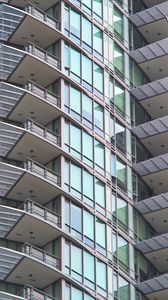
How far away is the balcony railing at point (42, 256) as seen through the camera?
225 ft

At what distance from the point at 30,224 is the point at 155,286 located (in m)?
9.12

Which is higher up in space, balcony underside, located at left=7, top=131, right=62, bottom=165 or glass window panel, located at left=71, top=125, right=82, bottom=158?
glass window panel, located at left=71, top=125, right=82, bottom=158

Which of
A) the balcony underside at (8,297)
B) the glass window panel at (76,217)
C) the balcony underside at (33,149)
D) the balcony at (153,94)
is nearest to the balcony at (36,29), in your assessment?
the balcony underside at (33,149)

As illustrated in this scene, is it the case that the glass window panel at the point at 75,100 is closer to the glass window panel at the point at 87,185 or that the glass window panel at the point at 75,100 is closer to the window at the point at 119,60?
the glass window panel at the point at 87,185

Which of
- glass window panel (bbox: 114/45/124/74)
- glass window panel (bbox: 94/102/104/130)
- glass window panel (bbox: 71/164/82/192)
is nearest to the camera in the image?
glass window panel (bbox: 71/164/82/192)

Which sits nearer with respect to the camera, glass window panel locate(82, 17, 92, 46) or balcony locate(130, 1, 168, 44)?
glass window panel locate(82, 17, 92, 46)

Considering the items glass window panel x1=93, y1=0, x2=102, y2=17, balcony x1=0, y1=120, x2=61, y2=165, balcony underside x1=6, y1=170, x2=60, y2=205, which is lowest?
balcony underside x1=6, y1=170, x2=60, y2=205

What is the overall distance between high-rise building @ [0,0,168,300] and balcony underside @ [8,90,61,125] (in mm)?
70

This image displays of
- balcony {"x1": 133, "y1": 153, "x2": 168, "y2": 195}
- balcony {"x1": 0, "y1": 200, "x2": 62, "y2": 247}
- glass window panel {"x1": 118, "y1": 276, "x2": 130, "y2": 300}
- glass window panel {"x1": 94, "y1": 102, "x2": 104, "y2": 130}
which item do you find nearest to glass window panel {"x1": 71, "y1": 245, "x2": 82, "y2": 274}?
balcony {"x1": 0, "y1": 200, "x2": 62, "y2": 247}

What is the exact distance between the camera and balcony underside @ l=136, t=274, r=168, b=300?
2943 inches

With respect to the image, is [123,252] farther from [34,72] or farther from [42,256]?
[34,72]

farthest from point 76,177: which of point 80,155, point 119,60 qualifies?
point 119,60

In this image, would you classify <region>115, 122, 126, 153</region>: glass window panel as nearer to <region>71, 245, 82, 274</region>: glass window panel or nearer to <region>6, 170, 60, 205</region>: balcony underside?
<region>6, 170, 60, 205</region>: balcony underside

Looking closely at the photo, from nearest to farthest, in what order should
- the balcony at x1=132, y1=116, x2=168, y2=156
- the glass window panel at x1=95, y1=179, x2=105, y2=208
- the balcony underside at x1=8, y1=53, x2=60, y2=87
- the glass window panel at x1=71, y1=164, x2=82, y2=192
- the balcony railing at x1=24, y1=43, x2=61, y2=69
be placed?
the glass window panel at x1=71, y1=164, x2=82, y2=192 → the glass window panel at x1=95, y1=179, x2=105, y2=208 → the balcony underside at x1=8, y1=53, x2=60, y2=87 → the balcony railing at x1=24, y1=43, x2=61, y2=69 → the balcony at x1=132, y1=116, x2=168, y2=156
